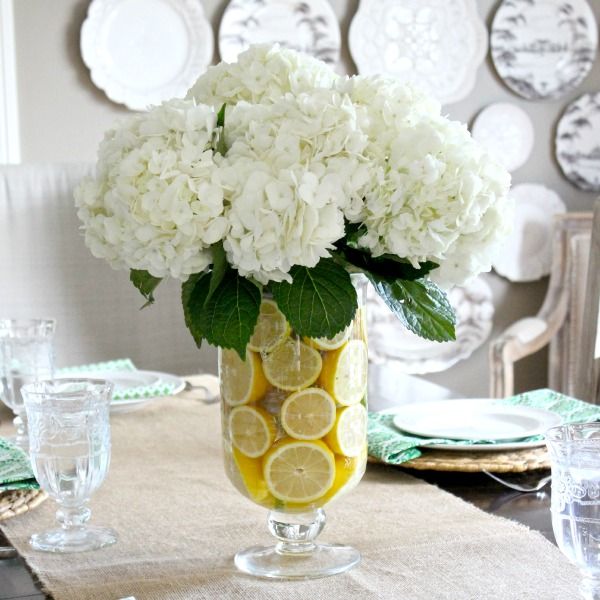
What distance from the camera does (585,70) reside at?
3564 millimetres

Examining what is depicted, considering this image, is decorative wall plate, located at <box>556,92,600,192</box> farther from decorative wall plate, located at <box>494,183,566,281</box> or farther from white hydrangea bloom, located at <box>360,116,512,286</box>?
white hydrangea bloom, located at <box>360,116,512,286</box>

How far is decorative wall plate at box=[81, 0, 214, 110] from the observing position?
2.94m

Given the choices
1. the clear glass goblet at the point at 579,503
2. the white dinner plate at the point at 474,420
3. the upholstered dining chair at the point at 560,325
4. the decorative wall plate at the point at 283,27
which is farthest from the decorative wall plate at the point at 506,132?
the clear glass goblet at the point at 579,503

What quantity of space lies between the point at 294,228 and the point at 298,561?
0.32 meters

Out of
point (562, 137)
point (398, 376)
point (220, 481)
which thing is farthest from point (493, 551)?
point (562, 137)

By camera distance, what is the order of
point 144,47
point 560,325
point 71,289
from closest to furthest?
1. point 71,289
2. point 144,47
3. point 560,325

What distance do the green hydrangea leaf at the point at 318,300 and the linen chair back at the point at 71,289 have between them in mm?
1366

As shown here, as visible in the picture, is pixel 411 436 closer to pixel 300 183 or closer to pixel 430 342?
pixel 300 183

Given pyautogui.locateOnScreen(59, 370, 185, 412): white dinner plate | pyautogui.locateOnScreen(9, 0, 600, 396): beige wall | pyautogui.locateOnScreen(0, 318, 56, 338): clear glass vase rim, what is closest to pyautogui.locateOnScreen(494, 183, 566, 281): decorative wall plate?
pyautogui.locateOnScreen(9, 0, 600, 396): beige wall

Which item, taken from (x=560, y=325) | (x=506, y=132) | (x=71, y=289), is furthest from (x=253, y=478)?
(x=506, y=132)

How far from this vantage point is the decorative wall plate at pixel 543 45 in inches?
136

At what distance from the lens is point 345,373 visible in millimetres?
961

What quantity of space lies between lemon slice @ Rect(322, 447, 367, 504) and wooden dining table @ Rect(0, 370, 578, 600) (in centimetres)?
7

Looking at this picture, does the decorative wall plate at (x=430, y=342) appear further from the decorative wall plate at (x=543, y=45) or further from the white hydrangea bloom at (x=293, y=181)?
the white hydrangea bloom at (x=293, y=181)
